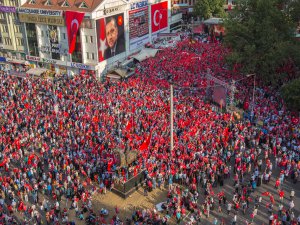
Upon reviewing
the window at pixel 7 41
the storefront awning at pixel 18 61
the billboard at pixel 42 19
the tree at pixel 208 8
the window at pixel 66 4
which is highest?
the window at pixel 66 4

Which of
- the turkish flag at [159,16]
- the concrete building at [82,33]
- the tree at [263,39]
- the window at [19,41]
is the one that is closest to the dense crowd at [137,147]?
the tree at [263,39]

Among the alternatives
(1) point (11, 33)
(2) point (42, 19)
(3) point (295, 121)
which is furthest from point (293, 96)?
(1) point (11, 33)

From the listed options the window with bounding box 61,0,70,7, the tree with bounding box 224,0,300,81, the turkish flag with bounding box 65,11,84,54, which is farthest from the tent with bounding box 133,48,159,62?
the tree with bounding box 224,0,300,81

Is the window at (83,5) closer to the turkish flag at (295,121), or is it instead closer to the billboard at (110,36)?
the billboard at (110,36)

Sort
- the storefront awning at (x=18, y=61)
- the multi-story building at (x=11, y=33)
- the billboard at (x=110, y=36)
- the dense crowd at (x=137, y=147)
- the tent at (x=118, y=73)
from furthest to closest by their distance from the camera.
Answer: the storefront awning at (x=18, y=61)
the multi-story building at (x=11, y=33)
the billboard at (x=110, y=36)
the tent at (x=118, y=73)
the dense crowd at (x=137, y=147)

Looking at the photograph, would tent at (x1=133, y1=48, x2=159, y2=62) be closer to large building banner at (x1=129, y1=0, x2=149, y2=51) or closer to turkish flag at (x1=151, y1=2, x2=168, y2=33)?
large building banner at (x1=129, y1=0, x2=149, y2=51)

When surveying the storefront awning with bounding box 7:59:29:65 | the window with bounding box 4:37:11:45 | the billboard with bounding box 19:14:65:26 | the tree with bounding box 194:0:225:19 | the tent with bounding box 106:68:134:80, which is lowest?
the storefront awning with bounding box 7:59:29:65

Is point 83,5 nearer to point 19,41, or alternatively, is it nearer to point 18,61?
point 19,41
